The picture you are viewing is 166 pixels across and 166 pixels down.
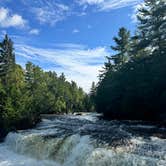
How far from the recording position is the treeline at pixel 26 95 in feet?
108

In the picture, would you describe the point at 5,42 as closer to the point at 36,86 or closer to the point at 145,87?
the point at 36,86

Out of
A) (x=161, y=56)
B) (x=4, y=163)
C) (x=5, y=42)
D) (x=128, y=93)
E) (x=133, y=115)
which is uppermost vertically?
(x=5, y=42)

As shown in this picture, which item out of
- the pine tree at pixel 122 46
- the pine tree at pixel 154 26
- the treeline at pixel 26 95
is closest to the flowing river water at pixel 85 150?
the treeline at pixel 26 95

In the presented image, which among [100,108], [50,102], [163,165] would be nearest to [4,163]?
[163,165]

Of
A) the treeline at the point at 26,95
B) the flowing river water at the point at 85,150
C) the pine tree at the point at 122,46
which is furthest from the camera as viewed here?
the pine tree at the point at 122,46

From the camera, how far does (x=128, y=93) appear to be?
3775 cm

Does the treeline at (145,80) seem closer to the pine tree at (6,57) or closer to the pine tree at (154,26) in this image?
the pine tree at (154,26)

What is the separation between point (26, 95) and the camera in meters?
36.8

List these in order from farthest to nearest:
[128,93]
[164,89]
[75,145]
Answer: [128,93], [164,89], [75,145]

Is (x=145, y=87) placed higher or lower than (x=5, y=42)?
lower

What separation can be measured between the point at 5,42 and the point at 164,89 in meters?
42.0

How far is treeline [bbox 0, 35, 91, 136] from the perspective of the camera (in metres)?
32.9

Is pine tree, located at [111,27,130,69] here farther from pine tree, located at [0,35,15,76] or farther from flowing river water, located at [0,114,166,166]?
flowing river water, located at [0,114,166,166]

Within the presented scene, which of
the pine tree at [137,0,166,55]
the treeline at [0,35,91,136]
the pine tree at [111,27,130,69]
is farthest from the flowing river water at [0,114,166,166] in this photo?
the pine tree at [111,27,130,69]
